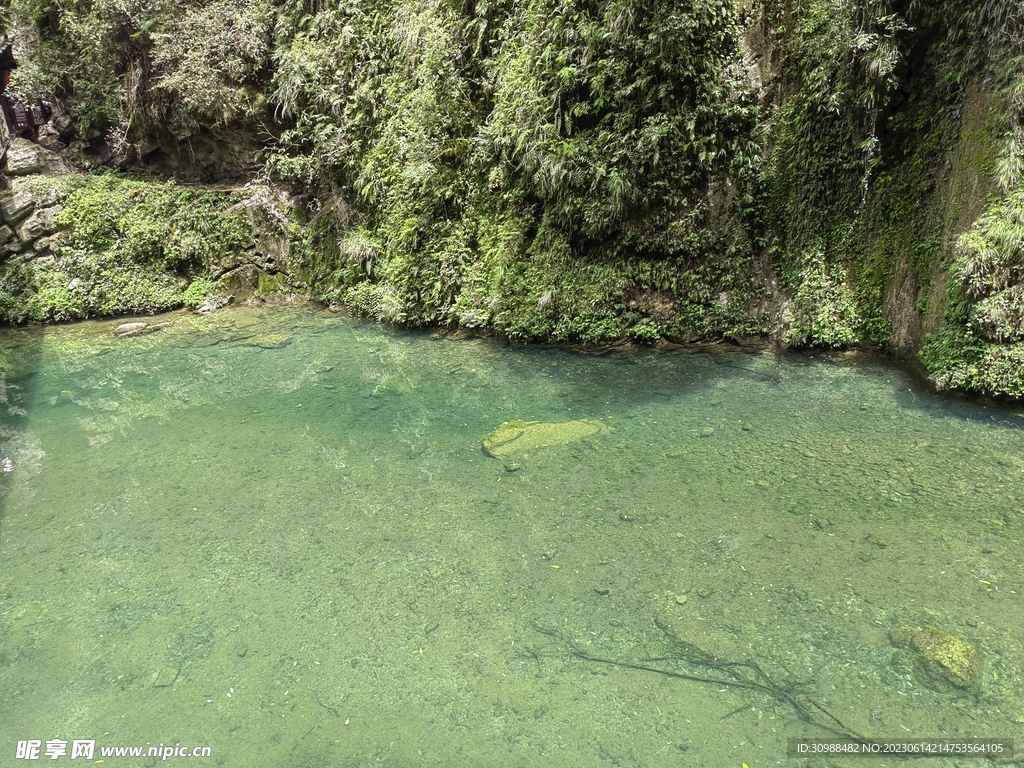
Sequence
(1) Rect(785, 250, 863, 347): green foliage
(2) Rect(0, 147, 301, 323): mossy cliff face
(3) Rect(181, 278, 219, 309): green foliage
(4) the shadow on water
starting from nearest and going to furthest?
(4) the shadow on water < (1) Rect(785, 250, 863, 347): green foliage < (2) Rect(0, 147, 301, 323): mossy cliff face < (3) Rect(181, 278, 219, 309): green foliage

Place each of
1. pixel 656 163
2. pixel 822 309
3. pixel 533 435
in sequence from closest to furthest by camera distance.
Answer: pixel 533 435 < pixel 822 309 < pixel 656 163

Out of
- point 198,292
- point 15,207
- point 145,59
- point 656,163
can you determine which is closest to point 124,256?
point 198,292

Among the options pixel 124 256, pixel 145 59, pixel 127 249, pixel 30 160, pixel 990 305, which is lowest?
pixel 124 256

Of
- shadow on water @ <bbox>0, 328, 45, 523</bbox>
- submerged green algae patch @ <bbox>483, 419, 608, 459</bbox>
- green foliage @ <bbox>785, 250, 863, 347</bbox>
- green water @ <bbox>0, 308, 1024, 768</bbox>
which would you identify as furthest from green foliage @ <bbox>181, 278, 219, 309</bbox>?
green foliage @ <bbox>785, 250, 863, 347</bbox>

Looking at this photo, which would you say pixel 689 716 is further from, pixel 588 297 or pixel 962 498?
pixel 588 297

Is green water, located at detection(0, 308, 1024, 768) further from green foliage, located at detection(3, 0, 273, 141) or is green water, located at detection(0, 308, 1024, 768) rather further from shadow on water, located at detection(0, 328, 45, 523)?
green foliage, located at detection(3, 0, 273, 141)

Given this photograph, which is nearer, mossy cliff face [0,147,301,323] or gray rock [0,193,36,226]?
mossy cliff face [0,147,301,323]

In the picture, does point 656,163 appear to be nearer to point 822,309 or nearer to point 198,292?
point 822,309
